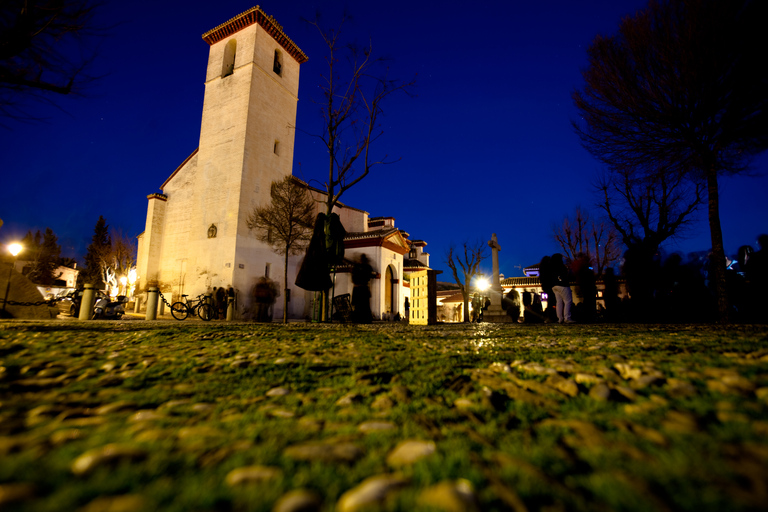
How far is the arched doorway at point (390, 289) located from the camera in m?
26.7

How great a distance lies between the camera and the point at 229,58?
26203 mm

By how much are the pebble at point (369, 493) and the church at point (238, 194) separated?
21.0m

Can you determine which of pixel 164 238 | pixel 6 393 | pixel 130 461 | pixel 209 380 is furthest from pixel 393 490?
pixel 164 238

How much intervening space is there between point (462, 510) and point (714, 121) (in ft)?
37.8

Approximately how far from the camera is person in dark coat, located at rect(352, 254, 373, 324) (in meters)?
12.4

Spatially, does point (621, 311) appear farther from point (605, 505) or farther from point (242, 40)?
point (242, 40)

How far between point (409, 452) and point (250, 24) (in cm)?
3141

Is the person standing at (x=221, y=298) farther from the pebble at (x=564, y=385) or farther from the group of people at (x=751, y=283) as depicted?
the group of people at (x=751, y=283)

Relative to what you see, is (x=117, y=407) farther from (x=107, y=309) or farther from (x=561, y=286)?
(x=107, y=309)

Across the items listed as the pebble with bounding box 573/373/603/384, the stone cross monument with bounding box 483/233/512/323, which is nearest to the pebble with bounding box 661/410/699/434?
the pebble with bounding box 573/373/603/384

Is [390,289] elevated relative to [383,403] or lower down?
elevated

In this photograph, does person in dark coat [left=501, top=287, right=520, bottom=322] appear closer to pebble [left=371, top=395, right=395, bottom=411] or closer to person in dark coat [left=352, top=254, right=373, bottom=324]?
person in dark coat [left=352, top=254, right=373, bottom=324]

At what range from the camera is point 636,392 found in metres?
1.96

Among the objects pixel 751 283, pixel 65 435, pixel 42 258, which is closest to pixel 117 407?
pixel 65 435
